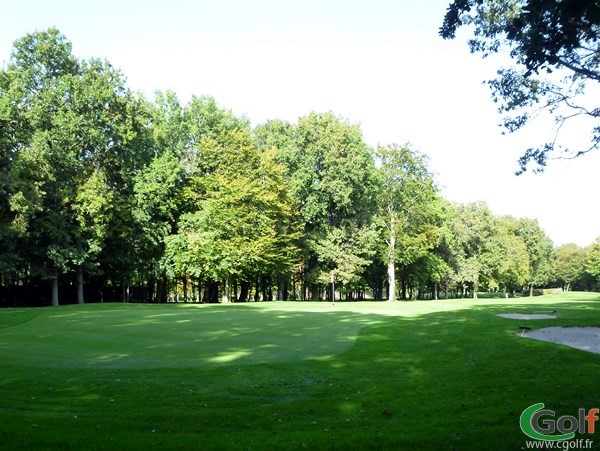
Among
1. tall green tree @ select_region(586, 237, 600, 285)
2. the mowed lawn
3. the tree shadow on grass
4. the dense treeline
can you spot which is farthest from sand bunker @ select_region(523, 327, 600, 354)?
tall green tree @ select_region(586, 237, 600, 285)

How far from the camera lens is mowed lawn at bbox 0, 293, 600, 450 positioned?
7.05 metres

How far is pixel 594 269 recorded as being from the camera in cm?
10606

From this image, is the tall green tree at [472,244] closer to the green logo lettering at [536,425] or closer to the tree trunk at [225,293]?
the tree trunk at [225,293]

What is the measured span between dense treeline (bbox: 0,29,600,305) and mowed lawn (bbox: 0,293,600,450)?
2865 cm

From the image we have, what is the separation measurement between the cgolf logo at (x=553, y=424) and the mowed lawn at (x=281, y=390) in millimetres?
170

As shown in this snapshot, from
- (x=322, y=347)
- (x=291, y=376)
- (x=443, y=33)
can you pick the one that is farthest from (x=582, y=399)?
(x=322, y=347)

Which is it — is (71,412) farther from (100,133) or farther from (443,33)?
(100,133)

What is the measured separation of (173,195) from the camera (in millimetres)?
52344

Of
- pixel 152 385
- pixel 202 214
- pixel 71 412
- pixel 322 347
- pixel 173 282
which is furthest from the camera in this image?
pixel 173 282

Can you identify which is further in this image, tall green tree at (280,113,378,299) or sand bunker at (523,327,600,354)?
tall green tree at (280,113,378,299)

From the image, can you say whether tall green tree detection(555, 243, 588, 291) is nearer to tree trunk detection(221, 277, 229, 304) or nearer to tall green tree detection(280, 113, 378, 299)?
tall green tree detection(280, 113, 378, 299)

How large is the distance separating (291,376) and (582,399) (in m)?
5.96

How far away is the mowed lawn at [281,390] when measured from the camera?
7.05 meters

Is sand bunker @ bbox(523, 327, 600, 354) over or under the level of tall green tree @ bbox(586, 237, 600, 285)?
under
